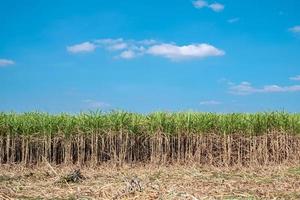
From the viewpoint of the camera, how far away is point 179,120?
18.0 metres

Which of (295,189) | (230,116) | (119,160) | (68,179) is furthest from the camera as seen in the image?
(230,116)

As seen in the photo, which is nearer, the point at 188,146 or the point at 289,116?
the point at 188,146

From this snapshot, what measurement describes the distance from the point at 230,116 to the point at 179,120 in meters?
2.18

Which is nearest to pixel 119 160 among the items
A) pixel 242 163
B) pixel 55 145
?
pixel 55 145

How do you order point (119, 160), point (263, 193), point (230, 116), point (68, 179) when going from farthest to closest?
point (230, 116) < point (119, 160) < point (68, 179) < point (263, 193)

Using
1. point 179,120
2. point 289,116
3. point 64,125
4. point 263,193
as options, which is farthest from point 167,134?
point 263,193

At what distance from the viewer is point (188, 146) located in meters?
18.0

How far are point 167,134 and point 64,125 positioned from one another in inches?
144

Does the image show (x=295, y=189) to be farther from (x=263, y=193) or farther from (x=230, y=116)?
(x=230, y=116)

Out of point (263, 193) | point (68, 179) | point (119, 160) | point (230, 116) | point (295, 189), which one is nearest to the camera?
point (263, 193)

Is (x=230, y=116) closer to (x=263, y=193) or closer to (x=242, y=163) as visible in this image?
(x=242, y=163)

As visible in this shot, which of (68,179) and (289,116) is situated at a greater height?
(289,116)

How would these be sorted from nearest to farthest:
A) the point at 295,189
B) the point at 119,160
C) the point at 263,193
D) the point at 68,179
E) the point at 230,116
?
1. the point at 263,193
2. the point at 295,189
3. the point at 68,179
4. the point at 119,160
5. the point at 230,116

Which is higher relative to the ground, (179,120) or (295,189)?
(179,120)
